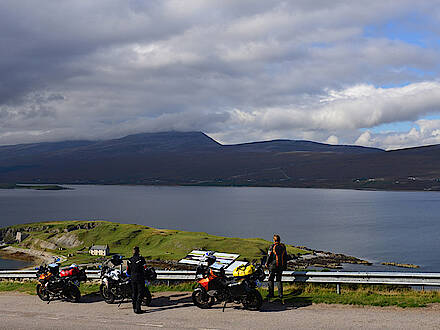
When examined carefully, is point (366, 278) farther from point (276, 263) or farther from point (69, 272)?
point (69, 272)

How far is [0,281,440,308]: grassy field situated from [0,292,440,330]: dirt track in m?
0.48

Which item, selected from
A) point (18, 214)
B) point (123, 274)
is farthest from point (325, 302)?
point (18, 214)

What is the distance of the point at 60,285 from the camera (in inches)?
770

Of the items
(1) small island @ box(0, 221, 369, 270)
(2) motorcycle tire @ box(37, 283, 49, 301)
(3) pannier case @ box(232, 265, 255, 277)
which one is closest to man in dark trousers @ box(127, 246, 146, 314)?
(3) pannier case @ box(232, 265, 255, 277)

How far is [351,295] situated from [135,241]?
96.1 metres

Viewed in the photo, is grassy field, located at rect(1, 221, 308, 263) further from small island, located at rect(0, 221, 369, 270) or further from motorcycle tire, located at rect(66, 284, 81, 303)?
motorcycle tire, located at rect(66, 284, 81, 303)

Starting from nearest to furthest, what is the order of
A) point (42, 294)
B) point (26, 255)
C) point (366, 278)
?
point (366, 278), point (42, 294), point (26, 255)

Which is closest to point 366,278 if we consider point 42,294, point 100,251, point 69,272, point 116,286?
point 116,286

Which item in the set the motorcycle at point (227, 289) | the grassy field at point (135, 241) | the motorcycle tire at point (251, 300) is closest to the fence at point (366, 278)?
the motorcycle at point (227, 289)

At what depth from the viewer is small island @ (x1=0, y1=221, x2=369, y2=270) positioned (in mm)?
91438

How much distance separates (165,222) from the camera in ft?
539

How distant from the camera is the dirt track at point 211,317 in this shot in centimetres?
1465

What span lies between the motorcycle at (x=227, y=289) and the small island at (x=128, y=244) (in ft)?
204

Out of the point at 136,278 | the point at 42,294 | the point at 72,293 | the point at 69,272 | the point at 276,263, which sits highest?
the point at 276,263
